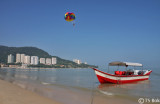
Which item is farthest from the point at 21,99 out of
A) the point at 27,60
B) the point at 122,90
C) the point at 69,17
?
the point at 27,60

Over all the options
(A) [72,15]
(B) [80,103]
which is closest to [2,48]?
(A) [72,15]

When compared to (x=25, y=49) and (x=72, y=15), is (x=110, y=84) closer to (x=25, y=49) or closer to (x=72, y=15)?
(x=72, y=15)

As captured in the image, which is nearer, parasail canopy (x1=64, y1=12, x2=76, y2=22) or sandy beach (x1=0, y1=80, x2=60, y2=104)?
sandy beach (x1=0, y1=80, x2=60, y2=104)

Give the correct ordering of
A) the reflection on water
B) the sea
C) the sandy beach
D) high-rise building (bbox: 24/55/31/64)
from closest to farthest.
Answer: the sandy beach → the sea → the reflection on water → high-rise building (bbox: 24/55/31/64)

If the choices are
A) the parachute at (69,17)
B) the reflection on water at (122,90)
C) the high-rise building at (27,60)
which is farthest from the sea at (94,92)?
the high-rise building at (27,60)

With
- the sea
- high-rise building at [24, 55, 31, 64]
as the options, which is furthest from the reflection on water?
high-rise building at [24, 55, 31, 64]

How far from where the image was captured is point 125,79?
56.9 ft

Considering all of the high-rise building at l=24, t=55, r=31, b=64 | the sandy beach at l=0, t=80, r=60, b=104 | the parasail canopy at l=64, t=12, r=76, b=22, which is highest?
the parasail canopy at l=64, t=12, r=76, b=22

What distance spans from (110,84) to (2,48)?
168065 mm

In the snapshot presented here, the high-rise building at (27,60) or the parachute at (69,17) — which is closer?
the parachute at (69,17)

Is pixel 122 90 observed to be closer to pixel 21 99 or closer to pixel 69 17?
pixel 21 99

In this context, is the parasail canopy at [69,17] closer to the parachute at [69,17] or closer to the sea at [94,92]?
the parachute at [69,17]

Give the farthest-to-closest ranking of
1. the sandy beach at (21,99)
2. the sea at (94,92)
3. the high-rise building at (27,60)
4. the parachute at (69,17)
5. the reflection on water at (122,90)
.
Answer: the high-rise building at (27,60), the parachute at (69,17), the reflection on water at (122,90), the sea at (94,92), the sandy beach at (21,99)

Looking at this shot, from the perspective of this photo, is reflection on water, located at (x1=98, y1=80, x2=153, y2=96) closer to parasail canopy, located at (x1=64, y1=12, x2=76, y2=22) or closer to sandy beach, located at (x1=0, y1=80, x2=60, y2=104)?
sandy beach, located at (x1=0, y1=80, x2=60, y2=104)
